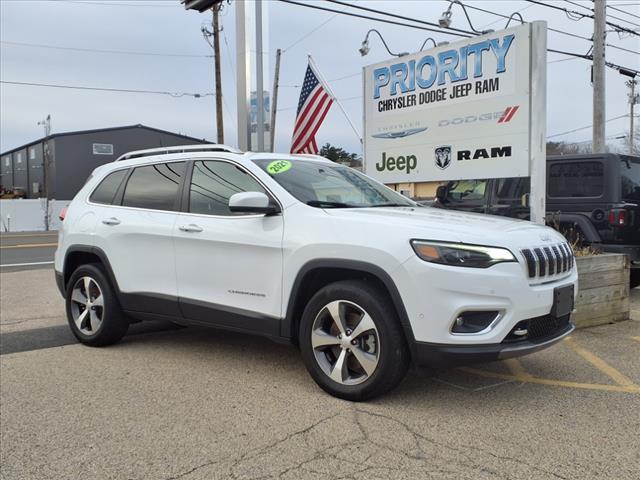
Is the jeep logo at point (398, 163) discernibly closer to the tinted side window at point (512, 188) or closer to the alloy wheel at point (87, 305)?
the tinted side window at point (512, 188)

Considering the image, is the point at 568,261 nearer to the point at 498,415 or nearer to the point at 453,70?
the point at 498,415

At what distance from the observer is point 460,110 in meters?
7.82

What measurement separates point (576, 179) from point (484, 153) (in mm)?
1530

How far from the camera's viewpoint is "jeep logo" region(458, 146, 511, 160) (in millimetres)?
7258

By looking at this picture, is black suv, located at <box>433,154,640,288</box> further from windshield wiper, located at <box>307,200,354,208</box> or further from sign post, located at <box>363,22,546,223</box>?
windshield wiper, located at <box>307,200,354,208</box>

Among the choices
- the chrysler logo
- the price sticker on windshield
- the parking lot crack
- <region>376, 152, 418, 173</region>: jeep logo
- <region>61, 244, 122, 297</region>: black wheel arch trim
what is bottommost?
the parking lot crack

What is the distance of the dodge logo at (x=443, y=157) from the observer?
26.5 ft

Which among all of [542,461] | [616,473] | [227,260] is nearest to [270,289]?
[227,260]

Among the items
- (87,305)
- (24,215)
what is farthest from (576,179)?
(24,215)

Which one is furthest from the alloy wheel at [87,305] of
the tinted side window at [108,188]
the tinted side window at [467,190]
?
the tinted side window at [467,190]

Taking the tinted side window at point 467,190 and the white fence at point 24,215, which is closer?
the tinted side window at point 467,190

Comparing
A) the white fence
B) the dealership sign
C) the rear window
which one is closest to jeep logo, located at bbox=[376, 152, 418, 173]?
the dealership sign

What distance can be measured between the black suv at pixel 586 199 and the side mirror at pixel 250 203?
501 centimetres

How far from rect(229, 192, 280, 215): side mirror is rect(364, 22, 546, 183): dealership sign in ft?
13.6
